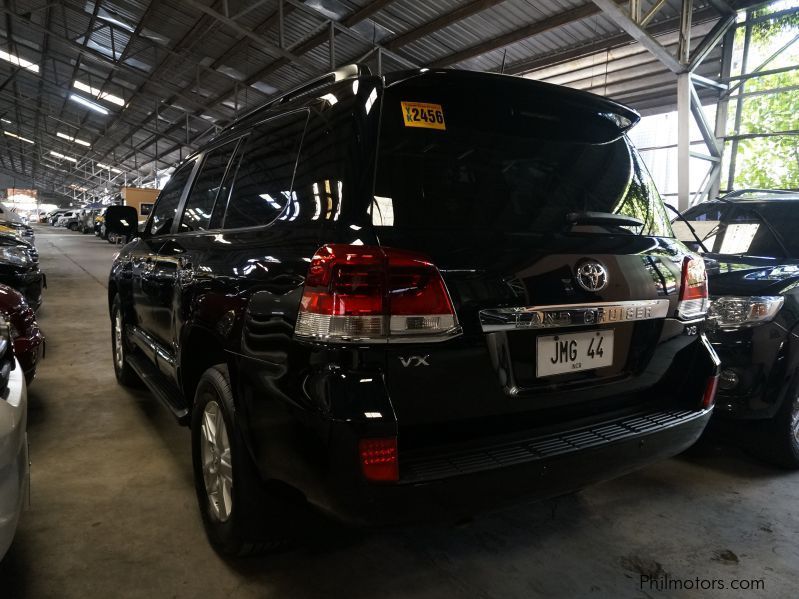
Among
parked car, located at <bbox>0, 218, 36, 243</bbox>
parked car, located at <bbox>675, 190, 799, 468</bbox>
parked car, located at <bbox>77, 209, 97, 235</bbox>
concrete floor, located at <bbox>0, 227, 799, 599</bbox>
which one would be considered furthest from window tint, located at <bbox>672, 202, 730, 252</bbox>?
parked car, located at <bbox>77, 209, 97, 235</bbox>

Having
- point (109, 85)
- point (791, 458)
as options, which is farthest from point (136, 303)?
point (109, 85)

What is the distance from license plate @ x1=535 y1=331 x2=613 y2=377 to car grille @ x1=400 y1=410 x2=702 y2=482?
20 cm

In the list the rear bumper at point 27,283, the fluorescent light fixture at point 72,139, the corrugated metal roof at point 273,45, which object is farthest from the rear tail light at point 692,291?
the fluorescent light fixture at point 72,139

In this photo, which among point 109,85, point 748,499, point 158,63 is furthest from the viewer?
point 109,85

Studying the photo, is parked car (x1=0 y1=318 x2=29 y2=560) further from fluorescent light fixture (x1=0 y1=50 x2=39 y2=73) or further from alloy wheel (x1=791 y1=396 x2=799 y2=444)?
fluorescent light fixture (x1=0 y1=50 x2=39 y2=73)

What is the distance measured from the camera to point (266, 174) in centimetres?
203

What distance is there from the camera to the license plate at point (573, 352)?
163cm

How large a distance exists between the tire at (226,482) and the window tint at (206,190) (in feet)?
2.72

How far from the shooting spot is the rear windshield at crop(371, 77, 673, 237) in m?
1.58

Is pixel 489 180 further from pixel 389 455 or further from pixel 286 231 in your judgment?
pixel 389 455

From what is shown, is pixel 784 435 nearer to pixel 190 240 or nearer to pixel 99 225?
pixel 190 240

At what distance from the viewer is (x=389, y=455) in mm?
1379

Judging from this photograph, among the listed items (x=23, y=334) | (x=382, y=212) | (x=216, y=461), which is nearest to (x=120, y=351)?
(x=23, y=334)

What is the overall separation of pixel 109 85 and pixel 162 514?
69.9ft
